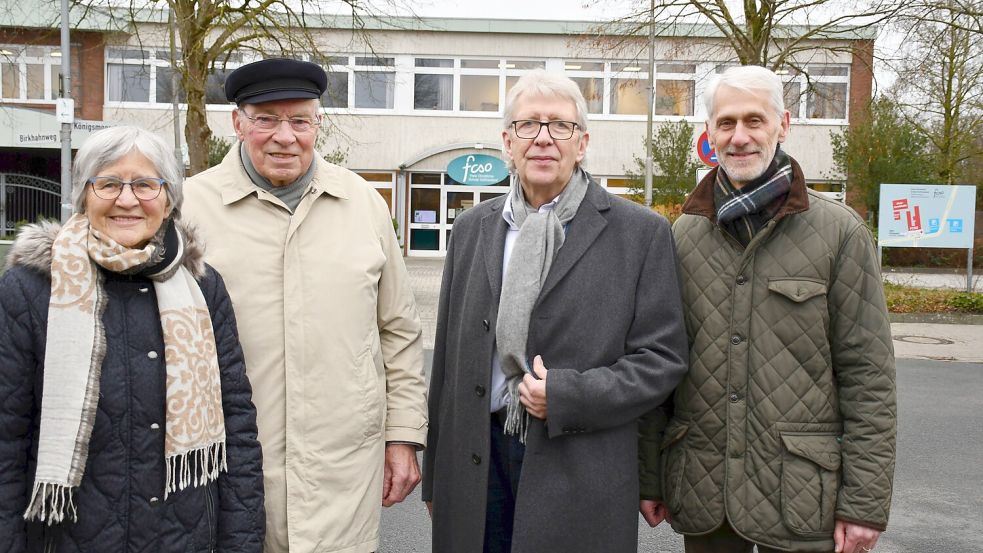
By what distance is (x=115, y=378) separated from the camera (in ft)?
7.02

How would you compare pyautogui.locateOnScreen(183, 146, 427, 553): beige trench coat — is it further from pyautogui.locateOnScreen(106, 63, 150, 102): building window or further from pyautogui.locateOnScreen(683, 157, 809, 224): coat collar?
pyautogui.locateOnScreen(106, 63, 150, 102): building window

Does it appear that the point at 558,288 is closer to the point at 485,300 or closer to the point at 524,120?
the point at 485,300

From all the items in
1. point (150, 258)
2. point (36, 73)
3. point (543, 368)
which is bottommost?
point (543, 368)

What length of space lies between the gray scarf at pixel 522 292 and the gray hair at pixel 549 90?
0.34 m

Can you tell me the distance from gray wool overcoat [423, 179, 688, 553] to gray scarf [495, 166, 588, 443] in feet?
0.13

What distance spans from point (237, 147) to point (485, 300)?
1.00m

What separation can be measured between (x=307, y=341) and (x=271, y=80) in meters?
0.86

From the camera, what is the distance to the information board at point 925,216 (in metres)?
14.5

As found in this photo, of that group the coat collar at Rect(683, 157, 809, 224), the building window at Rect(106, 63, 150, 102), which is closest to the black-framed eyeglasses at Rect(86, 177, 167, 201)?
the coat collar at Rect(683, 157, 809, 224)

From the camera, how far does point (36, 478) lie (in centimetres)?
202

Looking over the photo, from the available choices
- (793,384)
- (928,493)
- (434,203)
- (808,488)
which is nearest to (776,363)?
(793,384)

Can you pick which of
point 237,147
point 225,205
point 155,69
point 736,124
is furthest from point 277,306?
point 155,69

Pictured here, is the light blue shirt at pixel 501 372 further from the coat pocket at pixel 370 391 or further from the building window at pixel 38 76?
the building window at pixel 38 76

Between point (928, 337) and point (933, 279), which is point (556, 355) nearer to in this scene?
point (928, 337)
